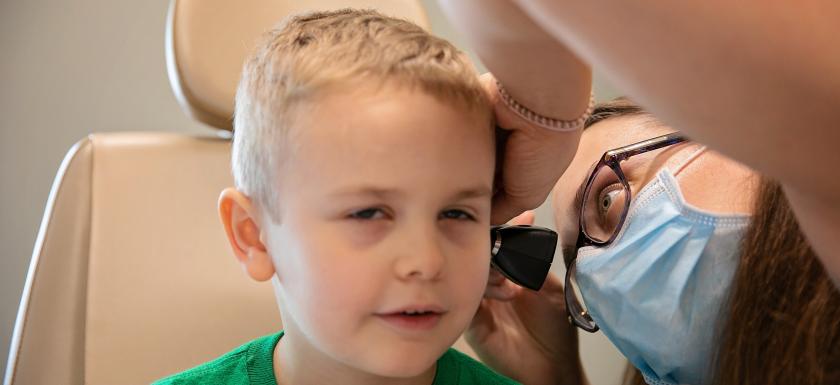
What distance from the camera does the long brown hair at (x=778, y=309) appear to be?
0.92 metres

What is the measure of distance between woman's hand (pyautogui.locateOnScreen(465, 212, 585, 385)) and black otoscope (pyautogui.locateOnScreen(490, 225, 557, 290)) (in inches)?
10.5

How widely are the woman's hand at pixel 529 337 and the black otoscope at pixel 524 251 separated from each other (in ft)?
0.88

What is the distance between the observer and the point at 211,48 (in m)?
1.38

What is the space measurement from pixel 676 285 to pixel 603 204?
19 centimetres

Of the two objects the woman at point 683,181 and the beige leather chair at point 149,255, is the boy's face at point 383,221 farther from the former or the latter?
the beige leather chair at point 149,255

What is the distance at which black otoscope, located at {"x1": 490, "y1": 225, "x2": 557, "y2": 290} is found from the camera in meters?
1.09

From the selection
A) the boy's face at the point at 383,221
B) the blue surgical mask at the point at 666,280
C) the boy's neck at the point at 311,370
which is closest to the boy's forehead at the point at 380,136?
the boy's face at the point at 383,221

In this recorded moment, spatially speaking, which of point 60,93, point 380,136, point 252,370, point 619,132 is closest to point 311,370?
point 252,370

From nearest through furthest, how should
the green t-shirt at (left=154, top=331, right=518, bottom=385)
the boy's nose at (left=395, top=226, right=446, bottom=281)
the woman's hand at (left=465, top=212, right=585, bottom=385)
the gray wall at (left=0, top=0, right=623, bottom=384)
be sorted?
1. the boy's nose at (left=395, top=226, right=446, bottom=281)
2. the green t-shirt at (left=154, top=331, right=518, bottom=385)
3. the woman's hand at (left=465, top=212, right=585, bottom=385)
4. the gray wall at (left=0, top=0, right=623, bottom=384)

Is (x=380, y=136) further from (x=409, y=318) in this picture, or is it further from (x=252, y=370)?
(x=252, y=370)

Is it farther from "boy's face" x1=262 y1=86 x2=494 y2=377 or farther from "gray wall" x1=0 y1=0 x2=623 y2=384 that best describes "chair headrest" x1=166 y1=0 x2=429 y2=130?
"gray wall" x1=0 y1=0 x2=623 y2=384

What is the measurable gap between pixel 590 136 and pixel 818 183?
81 centimetres

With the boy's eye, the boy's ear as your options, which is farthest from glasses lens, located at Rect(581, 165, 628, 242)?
the boy's ear

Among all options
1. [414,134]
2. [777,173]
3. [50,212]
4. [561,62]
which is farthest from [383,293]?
[50,212]
